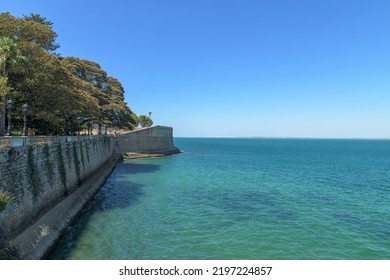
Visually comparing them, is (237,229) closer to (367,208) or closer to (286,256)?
(286,256)

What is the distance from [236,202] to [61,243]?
1380 cm

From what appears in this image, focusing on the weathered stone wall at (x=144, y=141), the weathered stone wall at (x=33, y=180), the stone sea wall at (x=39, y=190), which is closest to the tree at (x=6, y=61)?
the stone sea wall at (x=39, y=190)

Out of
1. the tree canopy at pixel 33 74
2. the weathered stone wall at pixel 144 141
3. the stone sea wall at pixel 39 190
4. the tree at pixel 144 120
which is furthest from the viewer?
the tree at pixel 144 120

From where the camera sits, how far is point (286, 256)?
12.8m

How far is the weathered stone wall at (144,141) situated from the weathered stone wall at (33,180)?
38248mm

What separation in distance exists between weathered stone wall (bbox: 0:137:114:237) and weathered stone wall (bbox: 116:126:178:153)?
125 ft

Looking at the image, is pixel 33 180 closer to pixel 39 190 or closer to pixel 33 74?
pixel 39 190

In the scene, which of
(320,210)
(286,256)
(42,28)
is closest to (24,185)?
(286,256)

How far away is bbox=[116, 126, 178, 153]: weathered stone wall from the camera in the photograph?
61594 mm

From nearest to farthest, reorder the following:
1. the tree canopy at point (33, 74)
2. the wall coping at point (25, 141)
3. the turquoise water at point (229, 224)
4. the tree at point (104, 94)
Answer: the wall coping at point (25, 141)
the turquoise water at point (229, 224)
the tree canopy at point (33, 74)
the tree at point (104, 94)

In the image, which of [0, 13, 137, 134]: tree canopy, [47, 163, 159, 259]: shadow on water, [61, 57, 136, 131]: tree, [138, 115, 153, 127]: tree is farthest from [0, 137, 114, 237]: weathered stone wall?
[138, 115, 153, 127]: tree

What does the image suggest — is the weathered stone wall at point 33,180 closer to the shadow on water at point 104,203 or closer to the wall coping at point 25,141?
the wall coping at point 25,141

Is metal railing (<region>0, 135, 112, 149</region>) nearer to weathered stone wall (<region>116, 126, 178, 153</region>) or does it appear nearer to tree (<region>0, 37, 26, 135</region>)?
tree (<region>0, 37, 26, 135</region>)

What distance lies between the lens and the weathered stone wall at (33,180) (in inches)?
470
